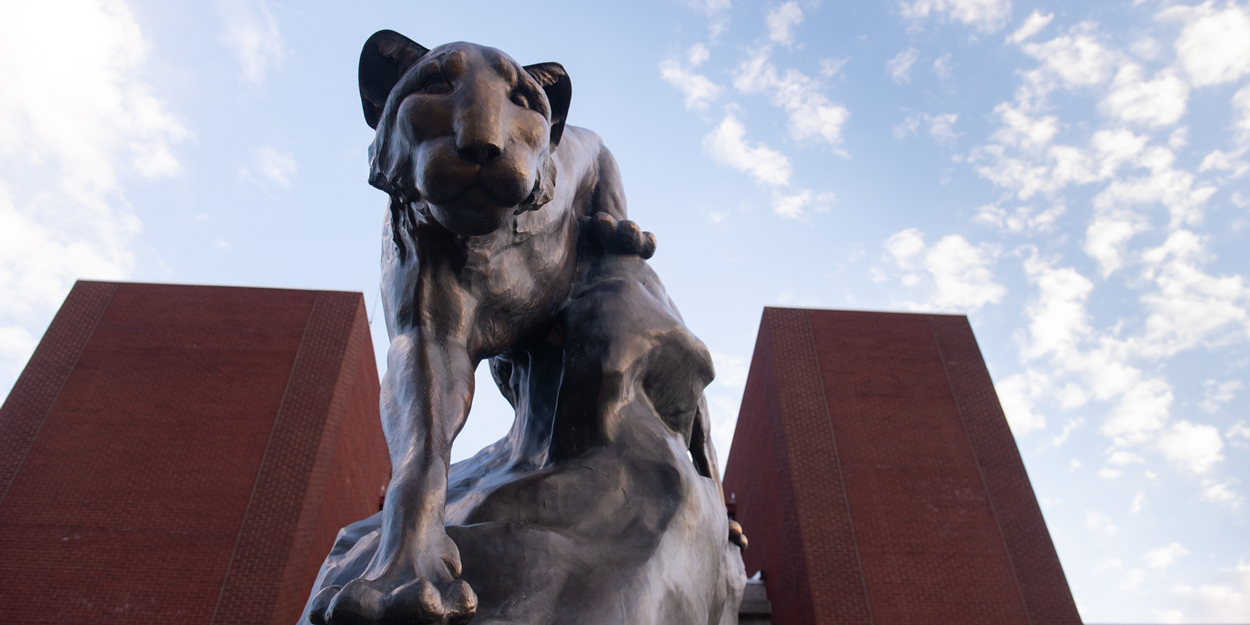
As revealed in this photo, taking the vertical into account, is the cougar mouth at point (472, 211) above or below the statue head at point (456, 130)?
below

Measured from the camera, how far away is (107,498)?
39.5 ft

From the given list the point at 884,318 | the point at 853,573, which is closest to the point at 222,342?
the point at 853,573

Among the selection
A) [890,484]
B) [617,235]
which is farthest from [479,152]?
[890,484]

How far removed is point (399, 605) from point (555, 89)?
3.07 feet

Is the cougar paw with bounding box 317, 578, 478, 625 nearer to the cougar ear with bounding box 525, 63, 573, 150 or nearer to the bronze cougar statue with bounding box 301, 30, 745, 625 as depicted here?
the bronze cougar statue with bounding box 301, 30, 745, 625

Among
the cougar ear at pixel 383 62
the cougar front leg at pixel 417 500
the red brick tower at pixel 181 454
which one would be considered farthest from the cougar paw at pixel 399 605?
the red brick tower at pixel 181 454

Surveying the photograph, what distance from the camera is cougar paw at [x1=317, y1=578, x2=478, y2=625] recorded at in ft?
2.70

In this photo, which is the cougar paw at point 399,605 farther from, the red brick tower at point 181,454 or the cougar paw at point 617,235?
the red brick tower at point 181,454

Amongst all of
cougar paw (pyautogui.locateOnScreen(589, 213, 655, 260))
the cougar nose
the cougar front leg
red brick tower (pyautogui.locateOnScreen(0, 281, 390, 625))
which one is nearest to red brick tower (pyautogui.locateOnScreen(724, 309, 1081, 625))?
red brick tower (pyautogui.locateOnScreen(0, 281, 390, 625))

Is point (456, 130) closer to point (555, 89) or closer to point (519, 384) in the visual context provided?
point (555, 89)

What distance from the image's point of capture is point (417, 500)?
1004 millimetres

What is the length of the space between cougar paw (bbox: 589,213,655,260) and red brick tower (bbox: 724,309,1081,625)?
1231 cm

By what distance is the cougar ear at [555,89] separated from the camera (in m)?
1.33

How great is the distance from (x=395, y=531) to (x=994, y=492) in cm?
1487
